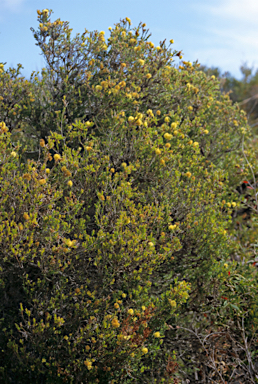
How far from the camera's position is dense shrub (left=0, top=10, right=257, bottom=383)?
287 centimetres

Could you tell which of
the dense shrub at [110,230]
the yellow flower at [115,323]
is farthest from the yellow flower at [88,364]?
the yellow flower at [115,323]

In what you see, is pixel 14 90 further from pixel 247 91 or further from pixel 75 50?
pixel 247 91

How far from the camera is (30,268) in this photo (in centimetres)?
316

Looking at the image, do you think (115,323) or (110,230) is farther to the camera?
(110,230)

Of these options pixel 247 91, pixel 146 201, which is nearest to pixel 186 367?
pixel 146 201

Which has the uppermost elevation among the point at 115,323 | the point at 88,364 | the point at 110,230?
the point at 110,230

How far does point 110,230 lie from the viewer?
304 centimetres

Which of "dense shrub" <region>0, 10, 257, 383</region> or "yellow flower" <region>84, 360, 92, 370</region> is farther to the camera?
"dense shrub" <region>0, 10, 257, 383</region>

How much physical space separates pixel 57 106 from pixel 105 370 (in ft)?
9.10

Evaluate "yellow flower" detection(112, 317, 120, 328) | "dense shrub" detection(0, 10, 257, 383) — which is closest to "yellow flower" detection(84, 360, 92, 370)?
"dense shrub" detection(0, 10, 257, 383)

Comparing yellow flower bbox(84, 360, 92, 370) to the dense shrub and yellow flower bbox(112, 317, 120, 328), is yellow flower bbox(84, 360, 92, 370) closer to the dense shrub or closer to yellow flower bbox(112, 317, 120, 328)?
the dense shrub

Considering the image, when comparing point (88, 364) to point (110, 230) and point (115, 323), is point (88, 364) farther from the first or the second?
point (110, 230)

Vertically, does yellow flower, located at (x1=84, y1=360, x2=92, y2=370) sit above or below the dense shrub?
below

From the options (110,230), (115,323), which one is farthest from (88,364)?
(110,230)
